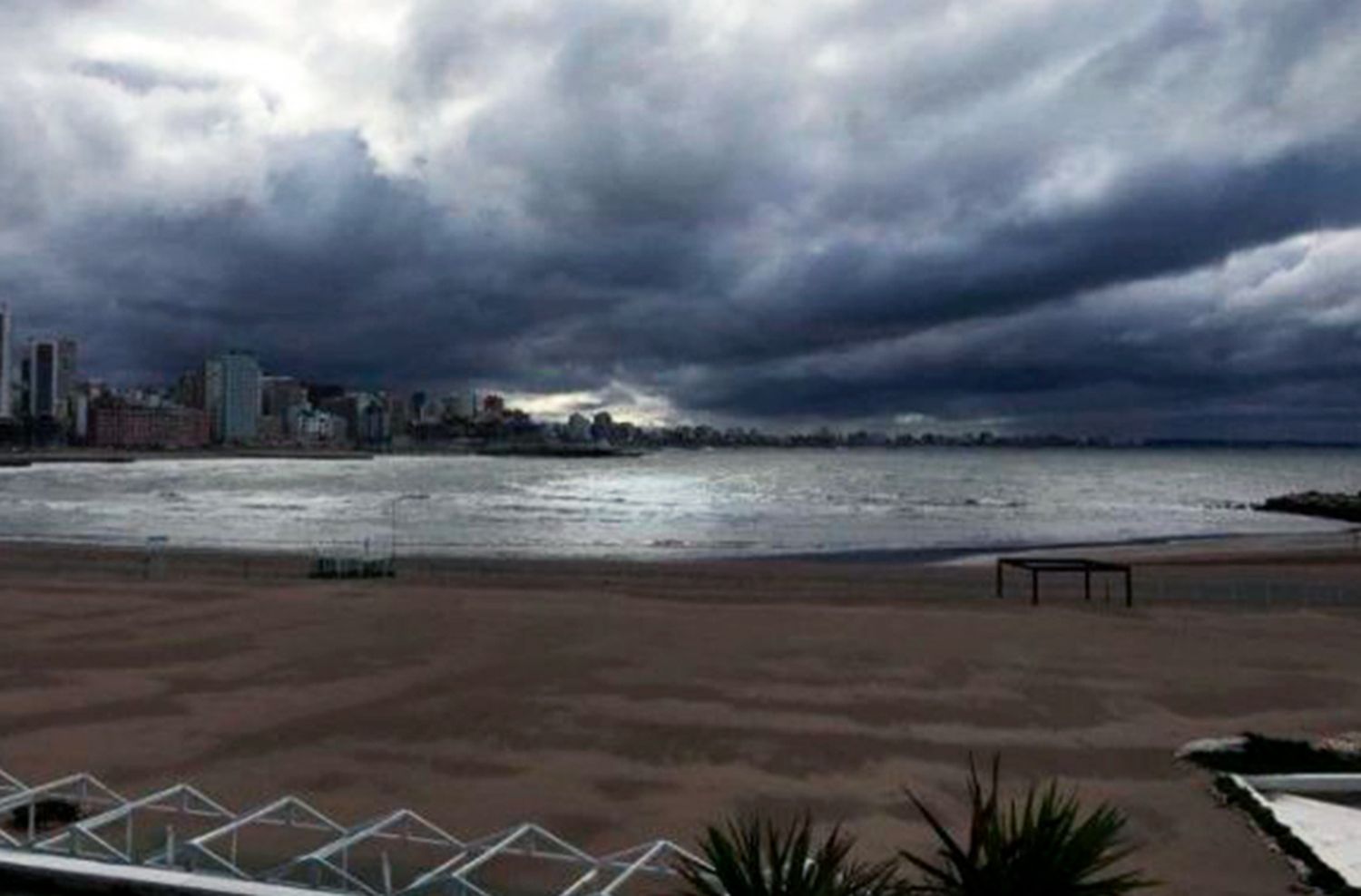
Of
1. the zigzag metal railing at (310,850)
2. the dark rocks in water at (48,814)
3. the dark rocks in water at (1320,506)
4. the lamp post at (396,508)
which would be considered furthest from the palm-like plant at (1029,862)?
the dark rocks in water at (1320,506)

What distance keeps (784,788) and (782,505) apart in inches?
3161

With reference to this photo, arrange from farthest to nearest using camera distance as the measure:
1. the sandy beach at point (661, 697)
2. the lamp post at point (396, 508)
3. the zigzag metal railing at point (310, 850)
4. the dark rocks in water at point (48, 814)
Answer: the lamp post at point (396, 508)
the sandy beach at point (661, 697)
the dark rocks in water at point (48, 814)
the zigzag metal railing at point (310, 850)

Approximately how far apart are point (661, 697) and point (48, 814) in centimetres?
854

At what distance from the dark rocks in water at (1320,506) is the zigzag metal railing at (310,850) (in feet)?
271

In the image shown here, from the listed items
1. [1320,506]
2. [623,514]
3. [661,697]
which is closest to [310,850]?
[661,697]

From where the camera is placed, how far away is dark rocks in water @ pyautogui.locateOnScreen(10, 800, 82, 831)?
10.8 m

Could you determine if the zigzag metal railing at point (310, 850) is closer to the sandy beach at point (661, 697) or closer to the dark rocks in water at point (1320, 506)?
the sandy beach at point (661, 697)

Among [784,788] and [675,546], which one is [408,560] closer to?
[675,546]

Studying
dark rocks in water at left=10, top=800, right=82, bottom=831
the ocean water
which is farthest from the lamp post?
dark rocks in water at left=10, top=800, right=82, bottom=831

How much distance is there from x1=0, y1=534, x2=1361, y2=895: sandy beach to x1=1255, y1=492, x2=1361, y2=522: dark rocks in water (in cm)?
5796

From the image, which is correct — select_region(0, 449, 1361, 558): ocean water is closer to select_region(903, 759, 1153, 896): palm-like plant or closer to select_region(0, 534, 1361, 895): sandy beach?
select_region(0, 534, 1361, 895): sandy beach

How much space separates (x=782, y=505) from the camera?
3664 inches

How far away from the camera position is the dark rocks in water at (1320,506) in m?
83.1

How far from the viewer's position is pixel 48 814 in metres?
11.1
